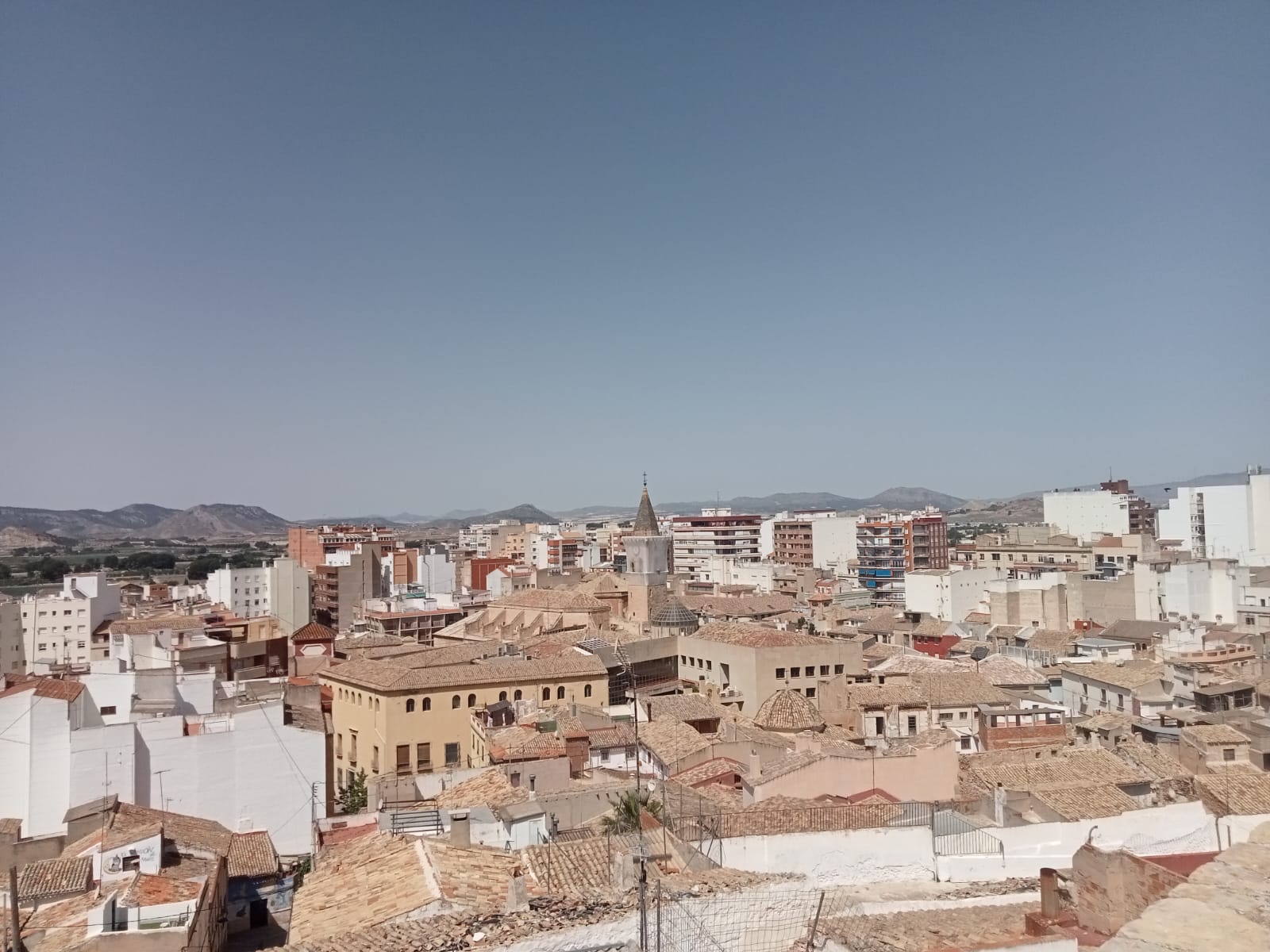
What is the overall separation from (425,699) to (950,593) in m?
40.4

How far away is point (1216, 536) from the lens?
73750 mm

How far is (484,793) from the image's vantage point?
57.5ft

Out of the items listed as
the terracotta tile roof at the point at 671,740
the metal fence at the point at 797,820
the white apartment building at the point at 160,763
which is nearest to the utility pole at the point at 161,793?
the white apartment building at the point at 160,763

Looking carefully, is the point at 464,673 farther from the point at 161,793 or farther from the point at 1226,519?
the point at 1226,519

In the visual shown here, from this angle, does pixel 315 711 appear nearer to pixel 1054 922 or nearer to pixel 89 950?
pixel 89 950

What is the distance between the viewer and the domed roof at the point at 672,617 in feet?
134

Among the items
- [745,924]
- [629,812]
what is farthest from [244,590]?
[745,924]

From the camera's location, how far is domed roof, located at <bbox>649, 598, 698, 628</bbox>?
41.0m

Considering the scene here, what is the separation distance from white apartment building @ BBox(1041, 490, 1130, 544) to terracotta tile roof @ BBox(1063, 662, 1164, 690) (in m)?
56.5

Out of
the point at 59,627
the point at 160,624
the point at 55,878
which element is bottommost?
the point at 59,627

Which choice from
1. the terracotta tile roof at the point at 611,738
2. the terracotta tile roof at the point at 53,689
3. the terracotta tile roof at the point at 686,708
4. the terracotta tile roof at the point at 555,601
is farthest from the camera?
the terracotta tile roof at the point at 555,601

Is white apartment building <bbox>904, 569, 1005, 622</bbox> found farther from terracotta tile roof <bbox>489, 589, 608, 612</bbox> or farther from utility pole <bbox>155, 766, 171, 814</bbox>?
utility pole <bbox>155, 766, 171, 814</bbox>

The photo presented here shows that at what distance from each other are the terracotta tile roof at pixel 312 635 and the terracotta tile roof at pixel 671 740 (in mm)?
26789

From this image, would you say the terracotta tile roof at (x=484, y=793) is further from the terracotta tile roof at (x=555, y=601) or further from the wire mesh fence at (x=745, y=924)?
the terracotta tile roof at (x=555, y=601)
